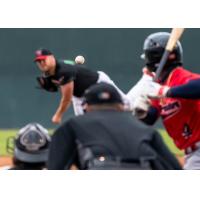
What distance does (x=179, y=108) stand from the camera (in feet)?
18.6

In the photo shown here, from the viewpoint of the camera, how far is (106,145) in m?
3.97

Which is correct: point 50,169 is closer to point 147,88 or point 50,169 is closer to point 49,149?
point 49,149

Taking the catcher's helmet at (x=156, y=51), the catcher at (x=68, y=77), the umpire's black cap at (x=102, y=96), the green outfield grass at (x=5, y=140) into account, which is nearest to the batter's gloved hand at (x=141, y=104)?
the catcher's helmet at (x=156, y=51)

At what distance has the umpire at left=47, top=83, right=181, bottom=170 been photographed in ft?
13.0

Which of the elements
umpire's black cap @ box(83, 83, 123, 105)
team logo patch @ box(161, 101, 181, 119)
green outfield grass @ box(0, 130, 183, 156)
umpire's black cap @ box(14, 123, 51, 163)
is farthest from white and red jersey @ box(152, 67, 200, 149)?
green outfield grass @ box(0, 130, 183, 156)

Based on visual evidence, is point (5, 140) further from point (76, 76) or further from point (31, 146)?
point (31, 146)

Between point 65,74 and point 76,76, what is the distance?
0.42ft

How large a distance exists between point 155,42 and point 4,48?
32.7 feet

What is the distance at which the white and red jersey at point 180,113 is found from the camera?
562cm

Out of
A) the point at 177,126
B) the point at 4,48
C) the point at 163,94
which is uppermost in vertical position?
the point at 163,94

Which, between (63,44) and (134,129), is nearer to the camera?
(134,129)

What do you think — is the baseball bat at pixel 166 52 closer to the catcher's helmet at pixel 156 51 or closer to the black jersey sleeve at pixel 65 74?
the catcher's helmet at pixel 156 51

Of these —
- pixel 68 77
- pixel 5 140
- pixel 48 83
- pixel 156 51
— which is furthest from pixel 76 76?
pixel 5 140

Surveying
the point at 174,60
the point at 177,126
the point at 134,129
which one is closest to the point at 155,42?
the point at 174,60
